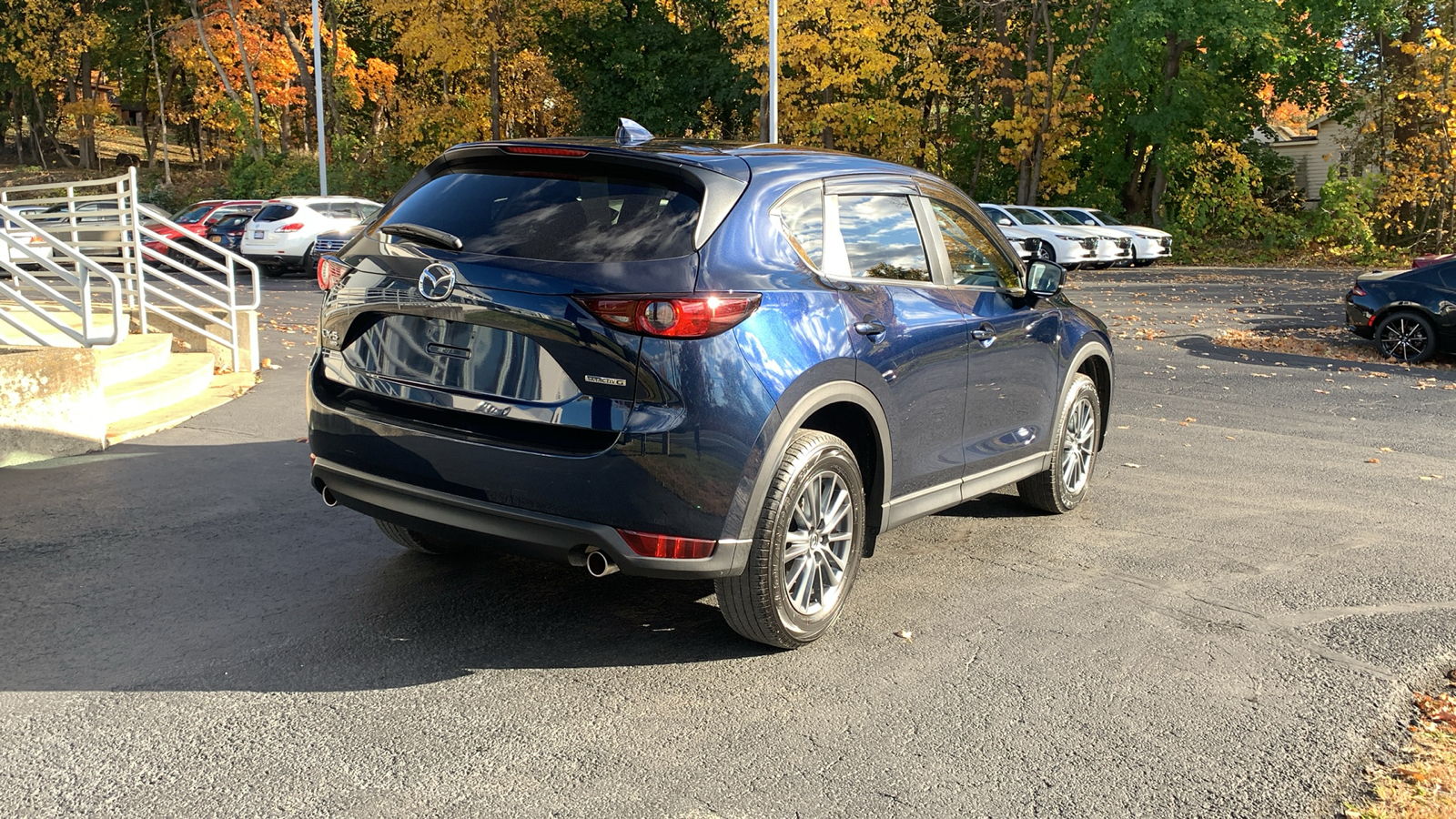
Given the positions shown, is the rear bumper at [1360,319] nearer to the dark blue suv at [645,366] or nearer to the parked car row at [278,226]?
the dark blue suv at [645,366]

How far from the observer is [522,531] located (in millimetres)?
4328

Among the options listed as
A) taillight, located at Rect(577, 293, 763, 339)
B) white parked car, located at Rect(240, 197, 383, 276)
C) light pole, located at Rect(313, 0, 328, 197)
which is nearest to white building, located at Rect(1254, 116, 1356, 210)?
light pole, located at Rect(313, 0, 328, 197)

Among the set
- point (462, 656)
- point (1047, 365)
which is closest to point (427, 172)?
point (462, 656)

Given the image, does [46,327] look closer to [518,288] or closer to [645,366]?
[518,288]

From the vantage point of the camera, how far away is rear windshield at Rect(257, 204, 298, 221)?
85.9 feet

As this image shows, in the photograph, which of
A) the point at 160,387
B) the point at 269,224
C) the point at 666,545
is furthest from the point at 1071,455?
the point at 269,224

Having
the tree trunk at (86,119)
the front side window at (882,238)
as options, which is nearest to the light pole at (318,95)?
the tree trunk at (86,119)

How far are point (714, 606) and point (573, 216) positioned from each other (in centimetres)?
178

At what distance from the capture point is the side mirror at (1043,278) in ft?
20.3

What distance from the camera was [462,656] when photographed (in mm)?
4648

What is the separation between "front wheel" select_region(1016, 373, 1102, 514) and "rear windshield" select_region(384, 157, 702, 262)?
302 cm

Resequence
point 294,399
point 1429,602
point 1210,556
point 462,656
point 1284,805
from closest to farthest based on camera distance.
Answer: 1. point 1284,805
2. point 462,656
3. point 1429,602
4. point 1210,556
5. point 294,399

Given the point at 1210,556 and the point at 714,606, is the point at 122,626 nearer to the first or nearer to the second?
the point at 714,606

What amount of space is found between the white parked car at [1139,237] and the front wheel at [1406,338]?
15.7 metres
